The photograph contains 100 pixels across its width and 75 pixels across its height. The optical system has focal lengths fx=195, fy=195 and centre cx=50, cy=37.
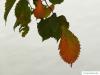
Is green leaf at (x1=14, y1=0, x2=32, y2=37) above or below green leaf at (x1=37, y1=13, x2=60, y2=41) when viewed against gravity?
above

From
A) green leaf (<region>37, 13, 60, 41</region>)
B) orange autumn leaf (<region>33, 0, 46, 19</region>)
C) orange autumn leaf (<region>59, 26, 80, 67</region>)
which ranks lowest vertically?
orange autumn leaf (<region>59, 26, 80, 67</region>)

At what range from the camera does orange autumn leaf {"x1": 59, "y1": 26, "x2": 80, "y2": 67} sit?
0.25ft

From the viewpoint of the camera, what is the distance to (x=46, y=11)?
0.36ft

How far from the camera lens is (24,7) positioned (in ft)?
0.34

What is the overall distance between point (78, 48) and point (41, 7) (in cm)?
3

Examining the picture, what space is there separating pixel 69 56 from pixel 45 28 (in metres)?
0.03

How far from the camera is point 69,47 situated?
8 cm

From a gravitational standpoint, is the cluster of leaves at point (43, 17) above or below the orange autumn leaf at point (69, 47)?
above

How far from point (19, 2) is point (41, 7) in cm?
2

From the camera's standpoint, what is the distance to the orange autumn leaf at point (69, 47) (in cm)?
8

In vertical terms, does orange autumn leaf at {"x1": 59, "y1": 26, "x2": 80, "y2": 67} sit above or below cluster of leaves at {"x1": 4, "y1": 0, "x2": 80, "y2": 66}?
below

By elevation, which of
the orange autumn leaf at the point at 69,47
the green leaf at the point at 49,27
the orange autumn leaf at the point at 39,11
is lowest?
the orange autumn leaf at the point at 69,47

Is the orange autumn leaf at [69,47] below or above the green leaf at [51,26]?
below

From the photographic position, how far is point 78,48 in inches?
3.0
